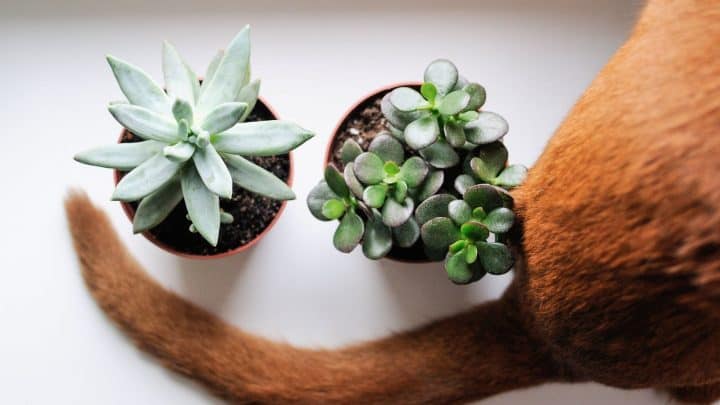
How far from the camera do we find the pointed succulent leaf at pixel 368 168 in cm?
72

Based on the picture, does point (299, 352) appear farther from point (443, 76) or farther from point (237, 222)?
point (443, 76)

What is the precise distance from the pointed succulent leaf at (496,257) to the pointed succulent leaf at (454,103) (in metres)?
0.15

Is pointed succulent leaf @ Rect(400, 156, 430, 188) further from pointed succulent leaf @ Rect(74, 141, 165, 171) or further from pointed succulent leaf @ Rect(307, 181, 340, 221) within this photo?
pointed succulent leaf @ Rect(74, 141, 165, 171)

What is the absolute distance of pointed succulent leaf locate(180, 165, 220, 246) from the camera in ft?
2.29

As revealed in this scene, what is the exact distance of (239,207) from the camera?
0.86 metres

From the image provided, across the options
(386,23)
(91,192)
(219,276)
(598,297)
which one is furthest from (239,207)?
(598,297)

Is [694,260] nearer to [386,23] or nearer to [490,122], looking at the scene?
[490,122]

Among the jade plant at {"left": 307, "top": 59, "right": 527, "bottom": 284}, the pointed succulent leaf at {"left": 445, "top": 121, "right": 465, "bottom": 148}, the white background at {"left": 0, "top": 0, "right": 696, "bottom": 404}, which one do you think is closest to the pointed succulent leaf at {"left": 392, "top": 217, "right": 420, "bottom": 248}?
the jade plant at {"left": 307, "top": 59, "right": 527, "bottom": 284}

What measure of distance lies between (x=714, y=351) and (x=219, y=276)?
24.6 inches

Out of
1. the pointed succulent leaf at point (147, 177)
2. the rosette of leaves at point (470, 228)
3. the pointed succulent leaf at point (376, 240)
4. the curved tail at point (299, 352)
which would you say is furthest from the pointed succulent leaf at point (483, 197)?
the pointed succulent leaf at point (147, 177)

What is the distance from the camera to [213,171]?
67 cm

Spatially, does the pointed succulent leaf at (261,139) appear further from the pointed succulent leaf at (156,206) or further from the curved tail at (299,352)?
the curved tail at (299,352)

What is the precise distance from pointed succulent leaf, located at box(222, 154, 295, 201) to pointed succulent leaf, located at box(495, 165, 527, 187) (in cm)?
23

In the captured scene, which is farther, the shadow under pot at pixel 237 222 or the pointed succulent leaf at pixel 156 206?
the shadow under pot at pixel 237 222
